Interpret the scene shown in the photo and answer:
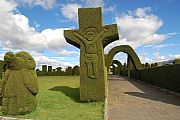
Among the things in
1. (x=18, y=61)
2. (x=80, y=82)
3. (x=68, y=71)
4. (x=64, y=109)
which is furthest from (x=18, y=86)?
(x=68, y=71)

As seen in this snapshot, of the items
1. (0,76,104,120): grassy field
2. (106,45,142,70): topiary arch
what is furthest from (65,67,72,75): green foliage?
(0,76,104,120): grassy field

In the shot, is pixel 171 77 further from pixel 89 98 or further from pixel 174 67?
pixel 89 98

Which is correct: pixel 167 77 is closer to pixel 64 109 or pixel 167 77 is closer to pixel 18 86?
pixel 64 109

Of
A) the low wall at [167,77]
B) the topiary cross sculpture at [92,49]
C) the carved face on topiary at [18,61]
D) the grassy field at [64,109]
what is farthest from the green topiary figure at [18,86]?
the low wall at [167,77]

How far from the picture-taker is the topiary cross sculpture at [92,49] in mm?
10875

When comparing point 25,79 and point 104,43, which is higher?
point 104,43

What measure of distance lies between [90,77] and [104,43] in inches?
62.4

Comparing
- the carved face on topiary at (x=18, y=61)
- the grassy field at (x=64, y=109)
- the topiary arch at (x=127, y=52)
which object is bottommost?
the grassy field at (x=64, y=109)

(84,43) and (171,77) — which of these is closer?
(84,43)

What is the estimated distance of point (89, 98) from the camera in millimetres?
10836

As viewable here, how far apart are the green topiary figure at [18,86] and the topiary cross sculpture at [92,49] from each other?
3201 millimetres

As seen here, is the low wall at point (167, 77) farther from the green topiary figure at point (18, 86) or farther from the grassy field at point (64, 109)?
the green topiary figure at point (18, 86)

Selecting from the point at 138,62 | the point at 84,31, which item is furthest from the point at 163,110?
the point at 138,62

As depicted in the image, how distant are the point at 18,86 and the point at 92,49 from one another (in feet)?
13.0
